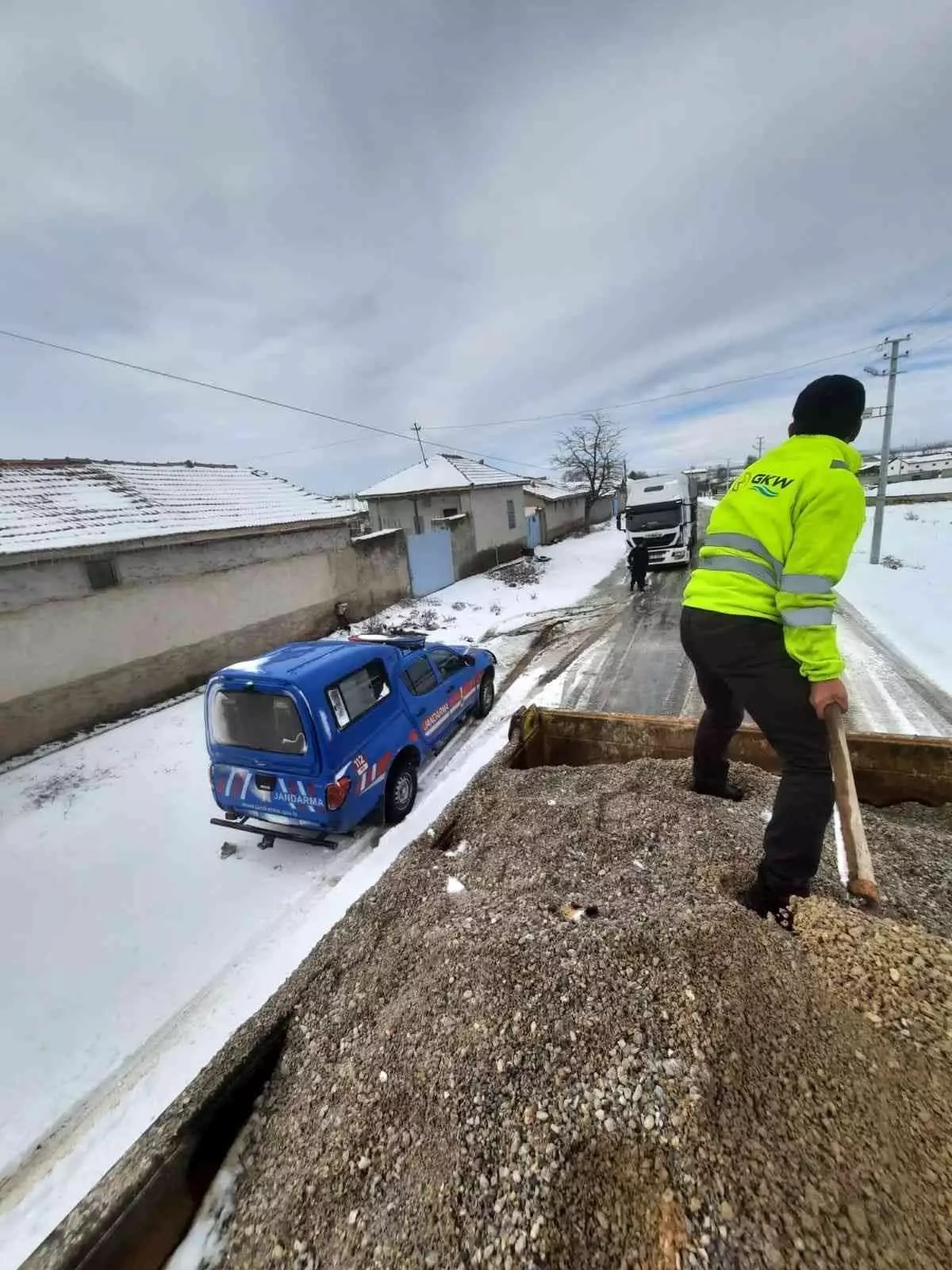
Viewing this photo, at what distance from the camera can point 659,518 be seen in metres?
15.0

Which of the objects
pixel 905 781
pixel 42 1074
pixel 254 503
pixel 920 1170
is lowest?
pixel 42 1074

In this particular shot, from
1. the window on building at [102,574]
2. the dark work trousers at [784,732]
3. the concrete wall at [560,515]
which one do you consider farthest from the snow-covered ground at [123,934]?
the concrete wall at [560,515]

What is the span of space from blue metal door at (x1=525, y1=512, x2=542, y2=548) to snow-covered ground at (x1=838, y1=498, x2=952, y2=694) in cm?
1236

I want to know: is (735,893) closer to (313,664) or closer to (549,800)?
(549,800)

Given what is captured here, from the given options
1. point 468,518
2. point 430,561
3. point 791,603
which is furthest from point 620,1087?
point 468,518

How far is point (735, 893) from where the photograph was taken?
2422 mm

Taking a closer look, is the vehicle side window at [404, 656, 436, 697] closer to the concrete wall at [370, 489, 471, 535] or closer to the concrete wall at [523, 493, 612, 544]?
the concrete wall at [370, 489, 471, 535]

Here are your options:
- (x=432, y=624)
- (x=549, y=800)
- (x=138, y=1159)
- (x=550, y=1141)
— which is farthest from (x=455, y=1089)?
(x=432, y=624)

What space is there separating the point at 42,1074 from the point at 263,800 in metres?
1.80

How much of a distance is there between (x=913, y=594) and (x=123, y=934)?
1369 cm

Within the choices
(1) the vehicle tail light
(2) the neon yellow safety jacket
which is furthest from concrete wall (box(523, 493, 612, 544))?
(2) the neon yellow safety jacket

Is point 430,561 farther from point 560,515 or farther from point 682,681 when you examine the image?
point 560,515

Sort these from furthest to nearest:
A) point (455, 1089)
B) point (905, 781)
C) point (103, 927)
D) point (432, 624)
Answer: point (432, 624) → point (103, 927) → point (905, 781) → point (455, 1089)

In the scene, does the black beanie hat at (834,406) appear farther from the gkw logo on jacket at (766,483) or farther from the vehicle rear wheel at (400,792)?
the vehicle rear wheel at (400,792)
